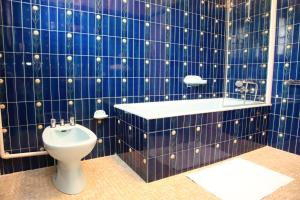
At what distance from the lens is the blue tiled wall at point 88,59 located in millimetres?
1857

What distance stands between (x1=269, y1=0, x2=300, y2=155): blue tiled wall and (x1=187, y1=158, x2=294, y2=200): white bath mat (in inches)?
29.8

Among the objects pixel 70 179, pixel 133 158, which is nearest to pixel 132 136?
pixel 133 158

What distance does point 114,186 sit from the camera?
1723mm

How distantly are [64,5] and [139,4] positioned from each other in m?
0.85

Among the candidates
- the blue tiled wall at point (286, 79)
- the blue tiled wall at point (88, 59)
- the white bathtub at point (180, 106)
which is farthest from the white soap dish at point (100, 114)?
the blue tiled wall at point (286, 79)

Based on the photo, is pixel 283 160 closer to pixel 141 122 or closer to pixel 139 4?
pixel 141 122

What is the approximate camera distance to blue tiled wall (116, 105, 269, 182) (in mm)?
1790

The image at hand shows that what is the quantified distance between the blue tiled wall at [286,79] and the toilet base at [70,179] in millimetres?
2471

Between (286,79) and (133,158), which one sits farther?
(286,79)

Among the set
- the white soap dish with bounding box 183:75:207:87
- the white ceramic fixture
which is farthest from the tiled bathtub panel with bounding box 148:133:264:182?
the white soap dish with bounding box 183:75:207:87

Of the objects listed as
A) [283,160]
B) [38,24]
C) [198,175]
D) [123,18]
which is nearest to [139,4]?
[123,18]

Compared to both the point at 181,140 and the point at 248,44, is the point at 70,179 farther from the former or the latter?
the point at 248,44

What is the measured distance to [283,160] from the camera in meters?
2.28

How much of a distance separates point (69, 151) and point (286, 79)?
2636 millimetres
